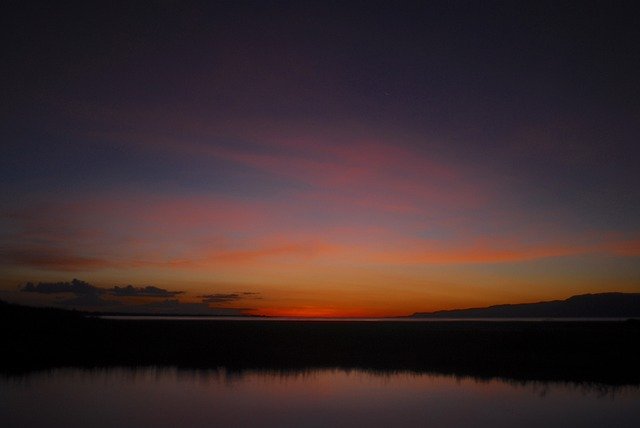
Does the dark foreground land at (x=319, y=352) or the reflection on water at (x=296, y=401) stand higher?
the dark foreground land at (x=319, y=352)

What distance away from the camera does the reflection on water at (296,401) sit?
17.9 metres

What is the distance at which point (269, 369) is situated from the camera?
2952cm

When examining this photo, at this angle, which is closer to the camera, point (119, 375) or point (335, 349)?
point (119, 375)

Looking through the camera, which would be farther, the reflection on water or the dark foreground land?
the dark foreground land

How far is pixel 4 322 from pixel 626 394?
3806 centimetres

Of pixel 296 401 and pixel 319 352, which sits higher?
pixel 319 352

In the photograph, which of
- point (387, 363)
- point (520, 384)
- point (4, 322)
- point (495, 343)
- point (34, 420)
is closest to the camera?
point (34, 420)

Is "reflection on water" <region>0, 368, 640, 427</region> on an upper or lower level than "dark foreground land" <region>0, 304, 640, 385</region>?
lower

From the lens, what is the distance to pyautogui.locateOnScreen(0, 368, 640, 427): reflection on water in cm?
1791

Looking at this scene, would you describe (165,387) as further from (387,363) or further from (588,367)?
(588,367)

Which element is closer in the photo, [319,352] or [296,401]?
[296,401]

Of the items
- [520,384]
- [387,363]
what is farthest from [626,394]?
[387,363]

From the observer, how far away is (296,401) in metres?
21.2

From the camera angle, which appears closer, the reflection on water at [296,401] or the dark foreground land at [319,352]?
the reflection on water at [296,401]
